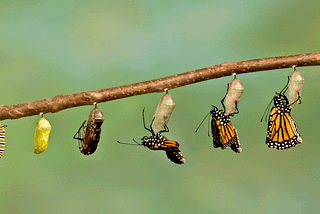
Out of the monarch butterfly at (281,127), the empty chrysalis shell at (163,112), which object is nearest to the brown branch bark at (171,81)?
the empty chrysalis shell at (163,112)

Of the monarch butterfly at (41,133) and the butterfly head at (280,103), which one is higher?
the butterfly head at (280,103)

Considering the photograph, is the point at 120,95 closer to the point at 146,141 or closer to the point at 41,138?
the point at 146,141

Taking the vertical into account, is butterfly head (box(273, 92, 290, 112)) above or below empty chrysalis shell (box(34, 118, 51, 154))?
above

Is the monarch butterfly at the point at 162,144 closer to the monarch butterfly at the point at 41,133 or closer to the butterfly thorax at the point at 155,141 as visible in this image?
the butterfly thorax at the point at 155,141

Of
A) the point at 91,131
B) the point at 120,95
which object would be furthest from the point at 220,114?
the point at 91,131

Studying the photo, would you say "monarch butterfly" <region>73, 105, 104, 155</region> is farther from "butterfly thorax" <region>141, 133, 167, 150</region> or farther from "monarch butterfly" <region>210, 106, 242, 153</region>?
"monarch butterfly" <region>210, 106, 242, 153</region>

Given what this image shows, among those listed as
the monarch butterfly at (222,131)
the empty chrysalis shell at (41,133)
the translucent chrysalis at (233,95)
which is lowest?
the empty chrysalis shell at (41,133)

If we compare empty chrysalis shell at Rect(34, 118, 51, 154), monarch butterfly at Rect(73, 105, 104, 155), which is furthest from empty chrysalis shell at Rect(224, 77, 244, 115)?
empty chrysalis shell at Rect(34, 118, 51, 154)
